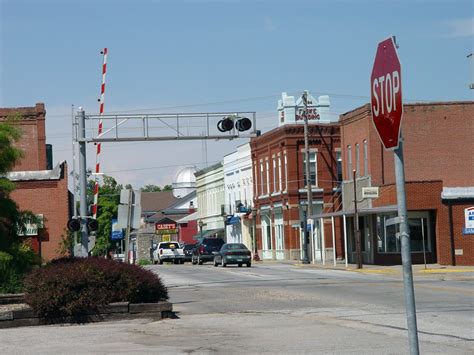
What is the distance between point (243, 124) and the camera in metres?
32.5

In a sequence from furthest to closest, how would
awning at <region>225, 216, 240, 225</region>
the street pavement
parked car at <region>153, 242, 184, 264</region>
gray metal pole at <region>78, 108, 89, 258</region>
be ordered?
awning at <region>225, 216, 240, 225</region>
parked car at <region>153, 242, 184, 264</region>
gray metal pole at <region>78, 108, 89, 258</region>
the street pavement

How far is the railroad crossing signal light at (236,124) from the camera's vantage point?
32500 millimetres

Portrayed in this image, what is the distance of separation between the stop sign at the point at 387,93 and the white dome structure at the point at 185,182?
365ft

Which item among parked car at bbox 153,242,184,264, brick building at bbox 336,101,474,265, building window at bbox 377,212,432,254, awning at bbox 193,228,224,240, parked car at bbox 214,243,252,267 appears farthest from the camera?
awning at bbox 193,228,224,240

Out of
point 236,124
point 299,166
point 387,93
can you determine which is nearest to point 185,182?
point 299,166

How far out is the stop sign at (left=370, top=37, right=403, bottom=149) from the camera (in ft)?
17.1

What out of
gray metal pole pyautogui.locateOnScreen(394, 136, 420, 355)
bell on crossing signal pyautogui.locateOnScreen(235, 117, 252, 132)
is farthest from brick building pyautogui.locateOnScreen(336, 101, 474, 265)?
gray metal pole pyautogui.locateOnScreen(394, 136, 420, 355)

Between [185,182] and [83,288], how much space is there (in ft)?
329

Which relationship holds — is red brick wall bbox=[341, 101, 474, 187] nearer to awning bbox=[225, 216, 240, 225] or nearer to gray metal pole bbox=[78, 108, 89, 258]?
gray metal pole bbox=[78, 108, 89, 258]

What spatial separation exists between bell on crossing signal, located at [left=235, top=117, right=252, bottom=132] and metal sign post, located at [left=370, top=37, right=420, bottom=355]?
2699 centimetres

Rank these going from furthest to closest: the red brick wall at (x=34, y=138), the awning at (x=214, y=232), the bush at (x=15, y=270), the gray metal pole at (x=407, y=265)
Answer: the awning at (x=214, y=232)
the red brick wall at (x=34, y=138)
the bush at (x=15, y=270)
the gray metal pole at (x=407, y=265)

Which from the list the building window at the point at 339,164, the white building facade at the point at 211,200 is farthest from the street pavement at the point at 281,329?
the white building facade at the point at 211,200

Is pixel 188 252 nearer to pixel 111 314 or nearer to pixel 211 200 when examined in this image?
pixel 211 200

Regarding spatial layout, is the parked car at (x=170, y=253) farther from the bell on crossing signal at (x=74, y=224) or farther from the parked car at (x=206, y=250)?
the bell on crossing signal at (x=74, y=224)
